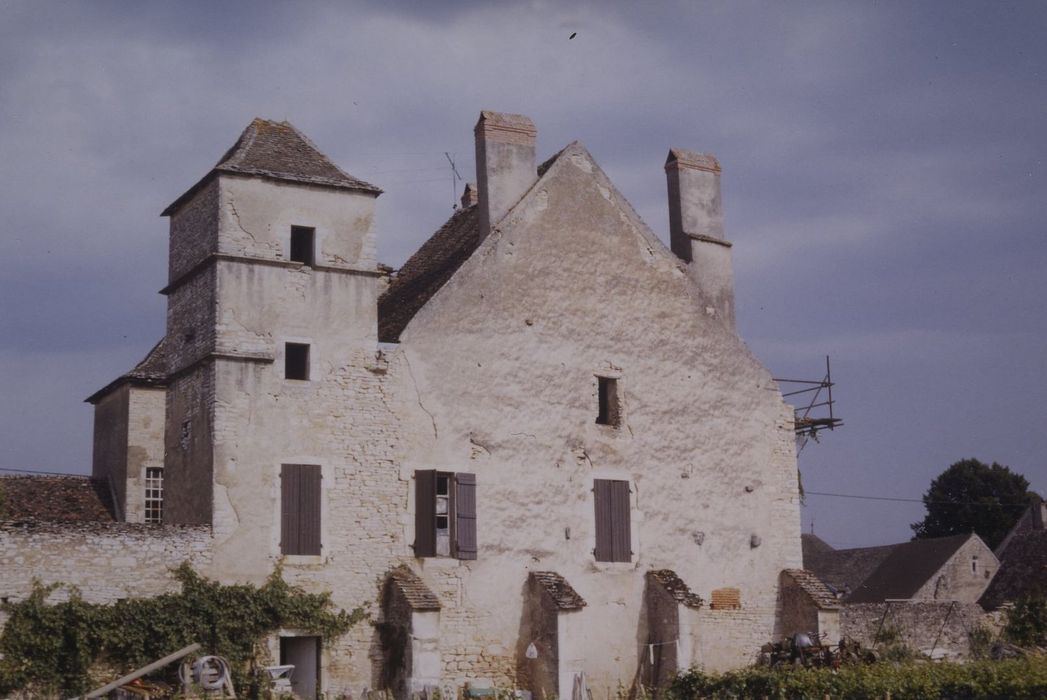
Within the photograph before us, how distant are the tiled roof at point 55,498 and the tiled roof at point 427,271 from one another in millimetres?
6921

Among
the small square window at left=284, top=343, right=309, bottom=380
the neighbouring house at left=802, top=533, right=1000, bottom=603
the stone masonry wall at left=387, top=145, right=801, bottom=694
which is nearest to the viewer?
the small square window at left=284, top=343, right=309, bottom=380

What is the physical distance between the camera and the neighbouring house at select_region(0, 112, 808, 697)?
77.5 feet

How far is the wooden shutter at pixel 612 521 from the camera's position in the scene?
2691cm

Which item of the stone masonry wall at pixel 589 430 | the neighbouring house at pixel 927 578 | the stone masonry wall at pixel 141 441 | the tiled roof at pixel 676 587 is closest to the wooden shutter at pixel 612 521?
the stone masonry wall at pixel 589 430

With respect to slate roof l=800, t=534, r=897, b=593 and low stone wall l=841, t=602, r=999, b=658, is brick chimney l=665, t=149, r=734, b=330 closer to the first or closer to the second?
low stone wall l=841, t=602, r=999, b=658

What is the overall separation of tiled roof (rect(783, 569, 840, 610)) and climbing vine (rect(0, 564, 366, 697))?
33.7 feet

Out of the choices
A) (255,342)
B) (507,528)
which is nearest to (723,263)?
(507,528)

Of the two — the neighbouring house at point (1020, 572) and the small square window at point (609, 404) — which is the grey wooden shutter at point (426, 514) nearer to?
the small square window at point (609, 404)

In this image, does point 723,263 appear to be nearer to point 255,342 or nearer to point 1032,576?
Answer: point 255,342

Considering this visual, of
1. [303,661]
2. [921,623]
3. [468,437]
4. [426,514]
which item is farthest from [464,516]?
[921,623]

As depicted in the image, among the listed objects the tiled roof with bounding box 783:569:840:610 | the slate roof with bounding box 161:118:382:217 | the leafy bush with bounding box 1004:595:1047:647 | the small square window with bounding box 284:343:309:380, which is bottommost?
the leafy bush with bounding box 1004:595:1047:647

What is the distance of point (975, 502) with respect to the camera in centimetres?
6600

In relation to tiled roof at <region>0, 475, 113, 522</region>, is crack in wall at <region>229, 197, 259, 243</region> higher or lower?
higher

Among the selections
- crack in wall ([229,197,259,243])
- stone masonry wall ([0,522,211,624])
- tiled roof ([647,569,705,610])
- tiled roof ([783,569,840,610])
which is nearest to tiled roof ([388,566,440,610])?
stone masonry wall ([0,522,211,624])
